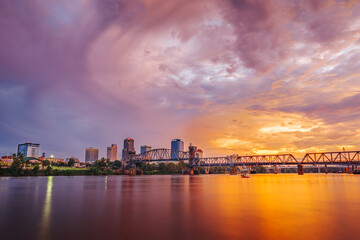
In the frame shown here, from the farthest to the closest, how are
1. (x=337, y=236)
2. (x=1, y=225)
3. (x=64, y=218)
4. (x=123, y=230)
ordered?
(x=64, y=218), (x=1, y=225), (x=123, y=230), (x=337, y=236)

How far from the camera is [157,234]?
19.8 m

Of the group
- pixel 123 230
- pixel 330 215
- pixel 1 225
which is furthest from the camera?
pixel 330 215

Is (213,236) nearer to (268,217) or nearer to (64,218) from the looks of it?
(268,217)

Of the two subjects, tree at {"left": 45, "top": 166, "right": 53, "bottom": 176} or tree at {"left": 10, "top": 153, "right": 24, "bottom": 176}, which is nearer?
tree at {"left": 10, "top": 153, "right": 24, "bottom": 176}

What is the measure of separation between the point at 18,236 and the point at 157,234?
10663 mm

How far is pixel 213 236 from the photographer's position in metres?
19.3

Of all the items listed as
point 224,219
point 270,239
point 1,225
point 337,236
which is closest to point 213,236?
point 270,239

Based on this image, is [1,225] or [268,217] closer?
[1,225]

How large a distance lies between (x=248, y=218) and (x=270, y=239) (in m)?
8.44

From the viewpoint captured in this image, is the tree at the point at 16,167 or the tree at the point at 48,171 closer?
the tree at the point at 16,167

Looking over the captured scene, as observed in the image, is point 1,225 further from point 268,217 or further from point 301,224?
point 301,224

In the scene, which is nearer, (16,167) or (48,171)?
(16,167)

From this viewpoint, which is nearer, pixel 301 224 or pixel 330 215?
pixel 301 224

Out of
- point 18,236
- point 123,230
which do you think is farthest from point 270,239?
point 18,236
